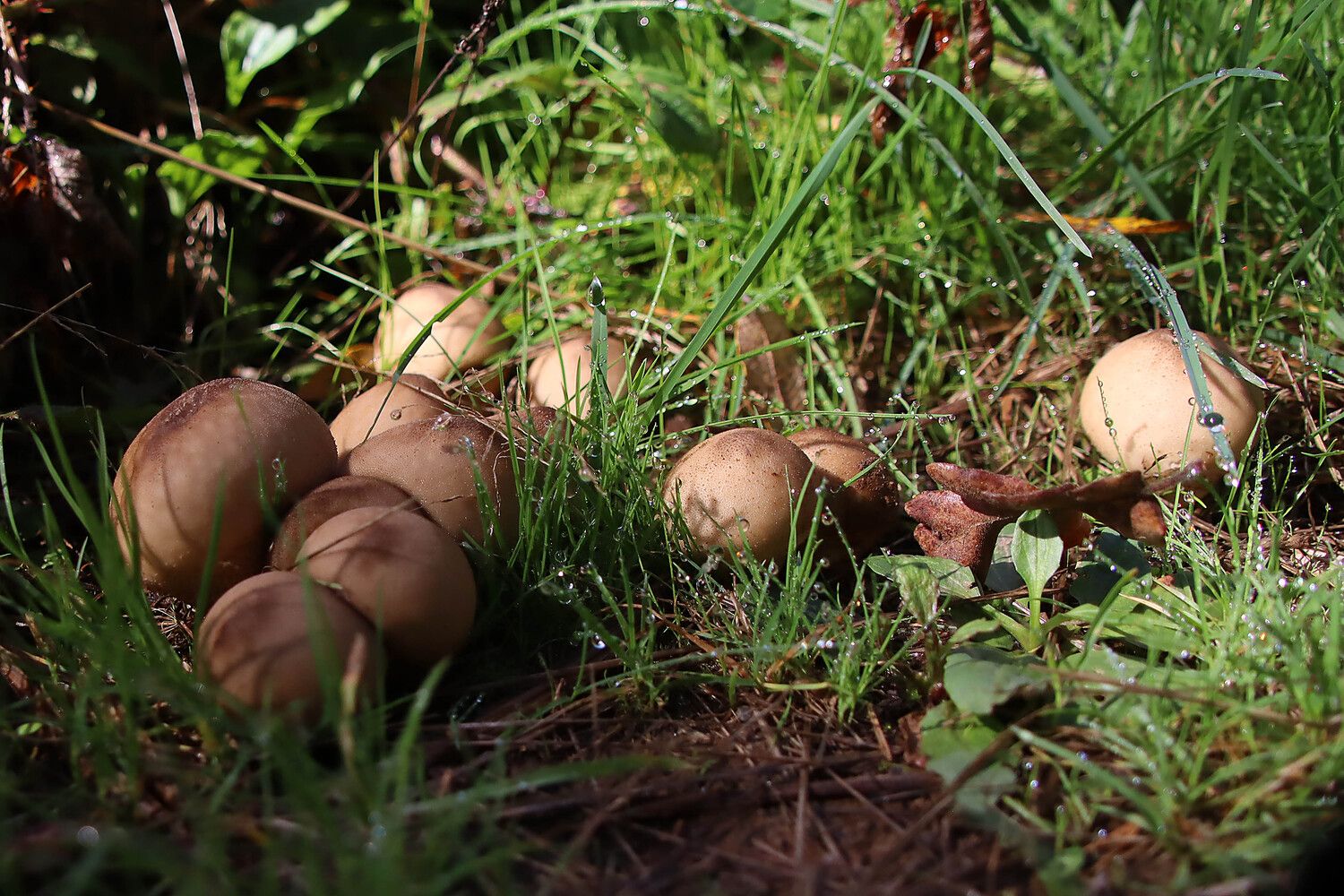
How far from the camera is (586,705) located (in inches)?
53.9

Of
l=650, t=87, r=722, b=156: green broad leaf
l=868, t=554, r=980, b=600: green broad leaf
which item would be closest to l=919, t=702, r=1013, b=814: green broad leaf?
l=868, t=554, r=980, b=600: green broad leaf

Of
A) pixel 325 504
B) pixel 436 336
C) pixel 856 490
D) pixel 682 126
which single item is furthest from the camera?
pixel 682 126

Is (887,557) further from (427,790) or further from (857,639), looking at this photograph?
(427,790)

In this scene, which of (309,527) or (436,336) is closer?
(309,527)

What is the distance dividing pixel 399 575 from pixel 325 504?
19 cm

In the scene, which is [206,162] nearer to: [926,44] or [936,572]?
[926,44]

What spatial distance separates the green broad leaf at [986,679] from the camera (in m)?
1.24

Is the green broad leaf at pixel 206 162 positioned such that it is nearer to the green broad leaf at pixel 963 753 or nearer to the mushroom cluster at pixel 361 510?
the mushroom cluster at pixel 361 510

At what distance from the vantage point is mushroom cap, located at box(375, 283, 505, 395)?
2.02 meters

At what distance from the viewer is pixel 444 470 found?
1.46 m

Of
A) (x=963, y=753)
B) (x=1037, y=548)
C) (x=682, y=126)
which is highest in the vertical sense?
(x=682, y=126)

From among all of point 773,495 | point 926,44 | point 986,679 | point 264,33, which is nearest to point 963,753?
point 986,679

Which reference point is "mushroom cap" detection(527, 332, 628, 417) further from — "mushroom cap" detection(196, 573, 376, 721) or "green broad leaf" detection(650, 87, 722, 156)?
"mushroom cap" detection(196, 573, 376, 721)

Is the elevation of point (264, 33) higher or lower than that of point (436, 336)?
higher
